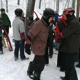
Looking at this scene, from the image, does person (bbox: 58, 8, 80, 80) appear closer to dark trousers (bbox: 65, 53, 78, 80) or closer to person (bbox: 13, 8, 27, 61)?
dark trousers (bbox: 65, 53, 78, 80)

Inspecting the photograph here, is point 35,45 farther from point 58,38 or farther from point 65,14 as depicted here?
point 65,14

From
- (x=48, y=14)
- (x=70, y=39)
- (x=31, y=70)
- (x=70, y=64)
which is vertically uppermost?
(x=48, y=14)

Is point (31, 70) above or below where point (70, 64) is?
below

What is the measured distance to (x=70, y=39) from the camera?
382 centimetres

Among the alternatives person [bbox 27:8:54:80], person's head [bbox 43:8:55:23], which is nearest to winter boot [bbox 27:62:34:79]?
person [bbox 27:8:54:80]

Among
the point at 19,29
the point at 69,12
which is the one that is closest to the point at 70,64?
the point at 69,12

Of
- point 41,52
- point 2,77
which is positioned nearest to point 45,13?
point 41,52

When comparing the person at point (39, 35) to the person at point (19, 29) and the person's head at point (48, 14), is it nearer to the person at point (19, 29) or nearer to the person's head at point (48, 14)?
the person's head at point (48, 14)

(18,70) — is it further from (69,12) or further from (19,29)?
(69,12)

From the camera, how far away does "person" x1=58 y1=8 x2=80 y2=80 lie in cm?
370

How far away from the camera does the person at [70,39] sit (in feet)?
12.1

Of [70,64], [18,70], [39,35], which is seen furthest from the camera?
[18,70]

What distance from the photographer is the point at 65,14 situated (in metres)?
3.79

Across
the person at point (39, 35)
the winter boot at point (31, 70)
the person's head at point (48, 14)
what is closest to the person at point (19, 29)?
the winter boot at point (31, 70)
